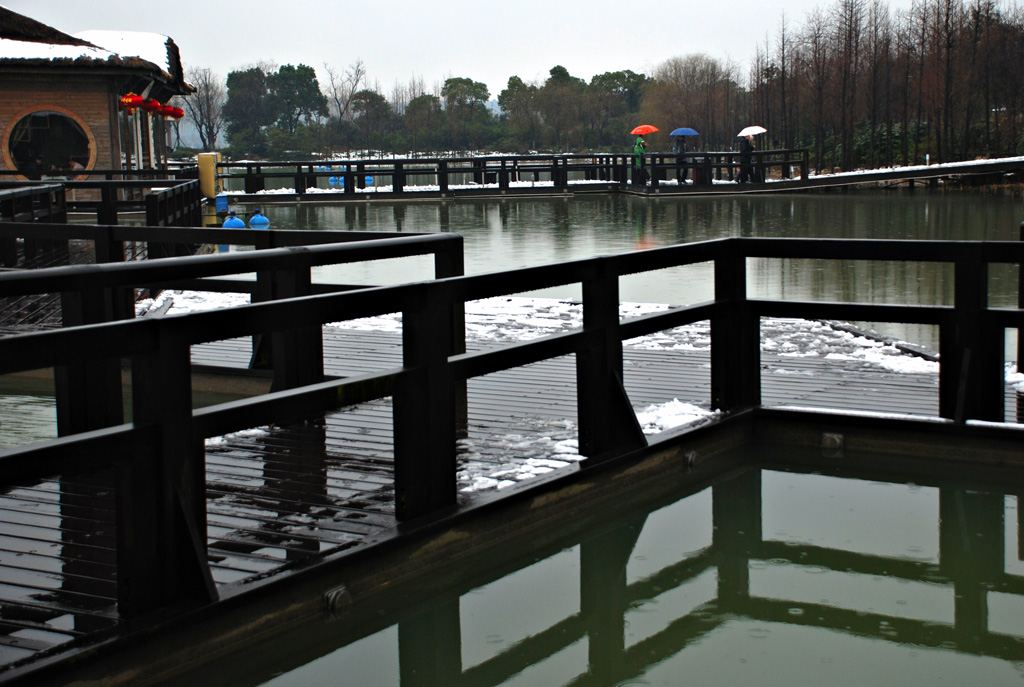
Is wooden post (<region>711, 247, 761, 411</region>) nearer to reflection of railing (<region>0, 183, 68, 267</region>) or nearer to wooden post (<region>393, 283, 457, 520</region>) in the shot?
wooden post (<region>393, 283, 457, 520</region>)

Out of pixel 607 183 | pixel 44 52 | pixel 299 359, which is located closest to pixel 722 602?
pixel 299 359

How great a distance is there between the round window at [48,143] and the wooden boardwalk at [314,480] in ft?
75.6

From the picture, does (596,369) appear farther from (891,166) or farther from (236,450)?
(891,166)

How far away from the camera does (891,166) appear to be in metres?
45.4

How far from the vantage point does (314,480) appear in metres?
5.11

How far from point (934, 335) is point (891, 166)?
37933 mm

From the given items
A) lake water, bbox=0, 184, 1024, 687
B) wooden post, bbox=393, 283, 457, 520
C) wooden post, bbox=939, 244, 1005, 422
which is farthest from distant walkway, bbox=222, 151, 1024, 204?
wooden post, bbox=393, 283, 457, 520

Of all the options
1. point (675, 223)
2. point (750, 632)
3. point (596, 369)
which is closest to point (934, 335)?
point (596, 369)

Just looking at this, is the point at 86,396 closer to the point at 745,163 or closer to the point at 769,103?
the point at 745,163

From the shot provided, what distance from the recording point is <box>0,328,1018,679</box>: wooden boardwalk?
3.77m

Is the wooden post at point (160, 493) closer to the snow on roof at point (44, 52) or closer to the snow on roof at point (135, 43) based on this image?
the snow on roof at point (44, 52)

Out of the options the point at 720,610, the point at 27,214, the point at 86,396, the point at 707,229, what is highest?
the point at 27,214

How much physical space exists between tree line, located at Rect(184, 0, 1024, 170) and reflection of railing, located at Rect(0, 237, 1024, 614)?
39138mm

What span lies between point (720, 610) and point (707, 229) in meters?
17.9
